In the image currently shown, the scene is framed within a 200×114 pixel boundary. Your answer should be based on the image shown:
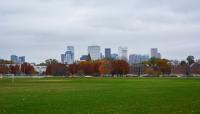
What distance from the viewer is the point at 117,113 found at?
69.3ft

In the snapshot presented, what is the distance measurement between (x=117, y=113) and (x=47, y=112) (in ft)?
11.5

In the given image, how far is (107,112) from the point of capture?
21.7 meters

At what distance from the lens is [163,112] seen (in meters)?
21.5

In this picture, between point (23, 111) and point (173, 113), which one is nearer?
point (173, 113)

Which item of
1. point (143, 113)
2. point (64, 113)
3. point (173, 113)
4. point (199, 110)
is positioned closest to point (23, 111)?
point (64, 113)

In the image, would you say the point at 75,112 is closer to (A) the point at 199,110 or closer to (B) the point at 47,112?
(B) the point at 47,112

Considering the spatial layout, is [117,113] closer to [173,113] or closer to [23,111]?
[173,113]

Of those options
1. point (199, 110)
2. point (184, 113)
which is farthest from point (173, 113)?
point (199, 110)

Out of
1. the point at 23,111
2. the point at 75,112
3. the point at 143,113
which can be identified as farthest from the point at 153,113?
the point at 23,111

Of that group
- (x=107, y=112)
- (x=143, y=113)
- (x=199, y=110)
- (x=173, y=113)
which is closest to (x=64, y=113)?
(x=107, y=112)

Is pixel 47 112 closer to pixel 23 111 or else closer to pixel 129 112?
pixel 23 111

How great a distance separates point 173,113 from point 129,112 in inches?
85.7

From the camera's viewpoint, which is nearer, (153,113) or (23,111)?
(153,113)

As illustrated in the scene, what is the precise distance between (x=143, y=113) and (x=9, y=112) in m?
6.70
